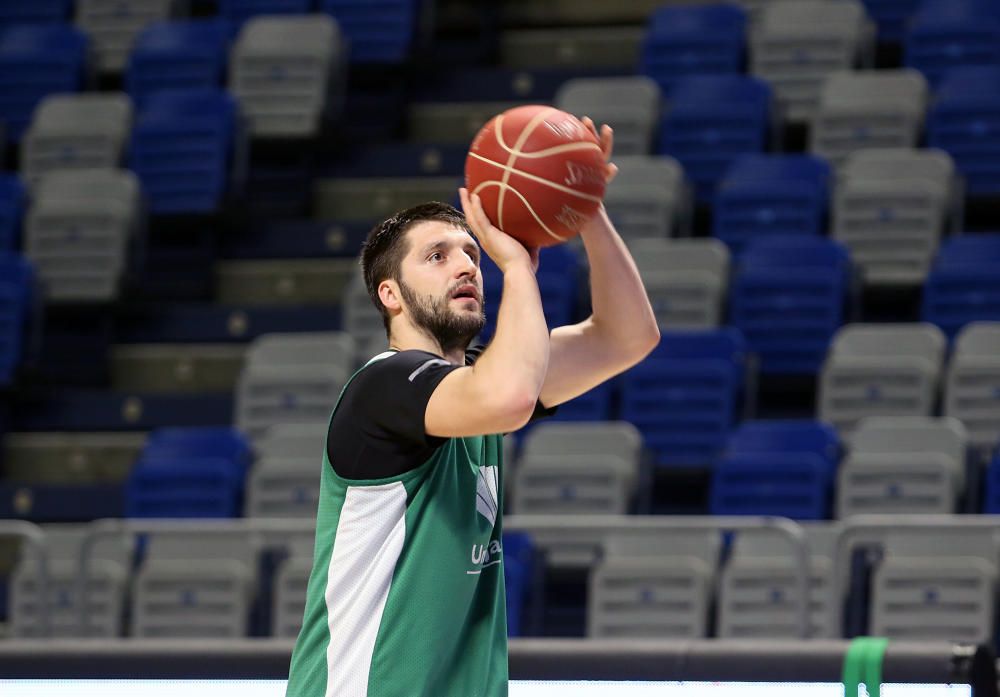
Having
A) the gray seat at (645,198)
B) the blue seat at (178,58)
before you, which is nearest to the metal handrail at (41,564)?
the gray seat at (645,198)

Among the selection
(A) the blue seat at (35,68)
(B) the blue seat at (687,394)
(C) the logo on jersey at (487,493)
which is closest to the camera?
(C) the logo on jersey at (487,493)

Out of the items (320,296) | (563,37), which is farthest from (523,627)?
(563,37)

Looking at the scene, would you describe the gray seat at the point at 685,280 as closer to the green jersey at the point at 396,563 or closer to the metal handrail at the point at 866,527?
the metal handrail at the point at 866,527

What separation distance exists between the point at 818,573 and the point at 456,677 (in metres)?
4.10

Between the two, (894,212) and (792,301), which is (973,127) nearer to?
(894,212)

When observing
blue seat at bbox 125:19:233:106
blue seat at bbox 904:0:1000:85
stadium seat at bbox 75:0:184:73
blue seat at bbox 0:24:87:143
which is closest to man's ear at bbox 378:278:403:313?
blue seat at bbox 904:0:1000:85

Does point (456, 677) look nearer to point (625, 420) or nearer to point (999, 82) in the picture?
point (625, 420)

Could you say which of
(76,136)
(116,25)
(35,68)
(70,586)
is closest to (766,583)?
(70,586)

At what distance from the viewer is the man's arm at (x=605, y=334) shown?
3482 millimetres

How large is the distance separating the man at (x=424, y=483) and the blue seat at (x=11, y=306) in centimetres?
689

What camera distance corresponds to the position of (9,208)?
10336 mm

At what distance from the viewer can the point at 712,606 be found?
737 cm

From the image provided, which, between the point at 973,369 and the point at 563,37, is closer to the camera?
the point at 973,369

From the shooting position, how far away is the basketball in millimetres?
3211
